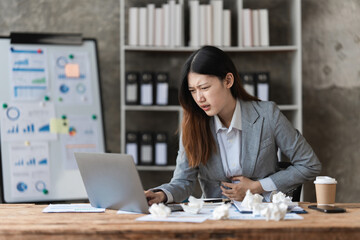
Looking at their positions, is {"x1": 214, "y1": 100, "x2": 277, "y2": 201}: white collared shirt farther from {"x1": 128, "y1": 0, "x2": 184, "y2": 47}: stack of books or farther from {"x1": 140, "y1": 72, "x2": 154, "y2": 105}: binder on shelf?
{"x1": 128, "y1": 0, "x2": 184, "y2": 47}: stack of books

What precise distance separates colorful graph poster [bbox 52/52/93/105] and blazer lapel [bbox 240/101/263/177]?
1.61 m

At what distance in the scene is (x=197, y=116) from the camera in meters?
2.26

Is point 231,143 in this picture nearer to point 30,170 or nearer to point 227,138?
point 227,138

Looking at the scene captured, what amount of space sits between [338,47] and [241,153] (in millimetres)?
2172

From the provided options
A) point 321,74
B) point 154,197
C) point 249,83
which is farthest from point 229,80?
point 321,74

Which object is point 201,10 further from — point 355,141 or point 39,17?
point 355,141

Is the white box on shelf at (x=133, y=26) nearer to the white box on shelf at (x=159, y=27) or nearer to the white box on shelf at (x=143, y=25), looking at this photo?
the white box on shelf at (x=143, y=25)

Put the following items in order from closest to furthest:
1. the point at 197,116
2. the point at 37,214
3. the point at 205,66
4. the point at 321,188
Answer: the point at 37,214
the point at 321,188
the point at 205,66
the point at 197,116

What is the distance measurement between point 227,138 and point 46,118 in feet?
5.32

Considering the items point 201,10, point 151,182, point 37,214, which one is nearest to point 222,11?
point 201,10

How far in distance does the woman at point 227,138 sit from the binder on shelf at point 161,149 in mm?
1286

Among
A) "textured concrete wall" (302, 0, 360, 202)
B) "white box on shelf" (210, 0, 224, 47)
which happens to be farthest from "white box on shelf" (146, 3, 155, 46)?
"textured concrete wall" (302, 0, 360, 202)

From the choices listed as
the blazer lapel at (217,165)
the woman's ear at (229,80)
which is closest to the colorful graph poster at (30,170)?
the blazer lapel at (217,165)

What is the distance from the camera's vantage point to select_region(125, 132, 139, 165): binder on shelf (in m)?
3.55
